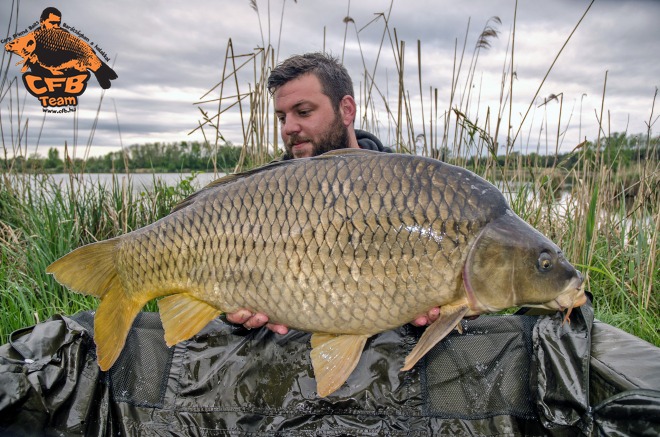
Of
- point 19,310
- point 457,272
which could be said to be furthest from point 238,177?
point 19,310

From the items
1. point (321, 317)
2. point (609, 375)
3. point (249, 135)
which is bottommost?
point (609, 375)

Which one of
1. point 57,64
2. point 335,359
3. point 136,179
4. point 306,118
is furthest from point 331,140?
point 57,64

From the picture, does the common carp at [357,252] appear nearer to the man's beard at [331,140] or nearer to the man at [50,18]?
the man's beard at [331,140]

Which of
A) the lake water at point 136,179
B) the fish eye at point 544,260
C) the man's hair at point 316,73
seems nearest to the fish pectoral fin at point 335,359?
the fish eye at point 544,260

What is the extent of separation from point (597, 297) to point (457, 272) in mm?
1470

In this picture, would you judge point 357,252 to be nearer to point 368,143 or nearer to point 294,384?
point 294,384

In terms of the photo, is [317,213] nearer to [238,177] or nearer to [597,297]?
[238,177]

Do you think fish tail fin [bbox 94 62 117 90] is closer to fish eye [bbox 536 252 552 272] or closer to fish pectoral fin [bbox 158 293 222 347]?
fish pectoral fin [bbox 158 293 222 347]

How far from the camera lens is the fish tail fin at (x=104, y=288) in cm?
150

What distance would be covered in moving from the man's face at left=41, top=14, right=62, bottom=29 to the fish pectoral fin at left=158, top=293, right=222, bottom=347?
331 cm

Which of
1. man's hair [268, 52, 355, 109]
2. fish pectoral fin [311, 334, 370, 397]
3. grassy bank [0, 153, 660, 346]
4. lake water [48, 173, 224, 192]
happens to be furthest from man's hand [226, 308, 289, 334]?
lake water [48, 173, 224, 192]

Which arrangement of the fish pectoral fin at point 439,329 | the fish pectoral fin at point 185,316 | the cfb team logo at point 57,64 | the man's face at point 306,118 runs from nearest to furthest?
the fish pectoral fin at point 439,329, the fish pectoral fin at point 185,316, the man's face at point 306,118, the cfb team logo at point 57,64

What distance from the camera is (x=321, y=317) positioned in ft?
4.37

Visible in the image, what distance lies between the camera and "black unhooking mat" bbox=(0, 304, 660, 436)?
151 centimetres
